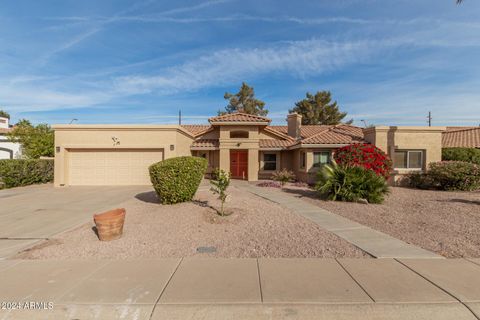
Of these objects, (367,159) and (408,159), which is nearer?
(367,159)

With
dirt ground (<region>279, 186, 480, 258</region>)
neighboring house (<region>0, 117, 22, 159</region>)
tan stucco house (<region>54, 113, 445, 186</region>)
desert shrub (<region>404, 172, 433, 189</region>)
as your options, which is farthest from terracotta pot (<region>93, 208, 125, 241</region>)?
neighboring house (<region>0, 117, 22, 159</region>)

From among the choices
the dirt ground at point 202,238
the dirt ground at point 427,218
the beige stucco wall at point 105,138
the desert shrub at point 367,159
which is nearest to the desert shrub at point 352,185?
the dirt ground at point 427,218

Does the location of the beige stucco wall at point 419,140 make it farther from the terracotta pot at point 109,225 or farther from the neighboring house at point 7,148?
the neighboring house at point 7,148

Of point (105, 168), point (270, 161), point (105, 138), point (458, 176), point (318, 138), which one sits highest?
point (318, 138)

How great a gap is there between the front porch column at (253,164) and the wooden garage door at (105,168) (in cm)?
700

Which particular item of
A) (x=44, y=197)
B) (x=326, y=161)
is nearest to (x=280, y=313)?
(x=44, y=197)

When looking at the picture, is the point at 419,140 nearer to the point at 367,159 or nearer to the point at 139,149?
the point at 367,159

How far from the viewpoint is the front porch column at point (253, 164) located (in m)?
17.8

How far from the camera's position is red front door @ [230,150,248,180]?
61.4ft

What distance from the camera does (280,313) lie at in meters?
2.97

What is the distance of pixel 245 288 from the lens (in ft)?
11.4

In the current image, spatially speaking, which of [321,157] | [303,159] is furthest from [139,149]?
[321,157]

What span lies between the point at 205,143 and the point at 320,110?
1100 inches

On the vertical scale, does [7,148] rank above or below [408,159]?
above
